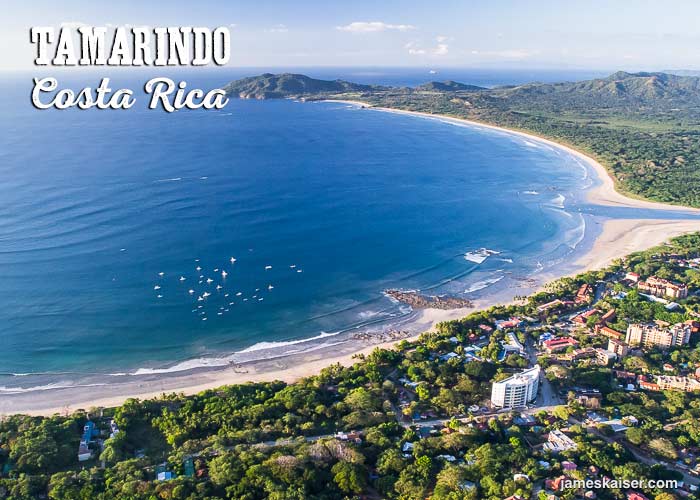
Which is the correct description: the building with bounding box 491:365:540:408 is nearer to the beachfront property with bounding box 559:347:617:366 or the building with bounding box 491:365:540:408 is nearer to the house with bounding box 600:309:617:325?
the beachfront property with bounding box 559:347:617:366

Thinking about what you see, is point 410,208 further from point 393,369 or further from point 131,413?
point 131,413

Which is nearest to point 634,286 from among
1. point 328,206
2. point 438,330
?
point 438,330

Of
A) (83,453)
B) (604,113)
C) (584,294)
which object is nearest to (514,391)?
(584,294)

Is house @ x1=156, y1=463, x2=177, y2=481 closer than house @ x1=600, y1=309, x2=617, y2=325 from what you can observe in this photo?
Yes

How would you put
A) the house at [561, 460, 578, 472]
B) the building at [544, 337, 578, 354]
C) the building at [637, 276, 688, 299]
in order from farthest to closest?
1. the building at [637, 276, 688, 299]
2. the building at [544, 337, 578, 354]
3. the house at [561, 460, 578, 472]

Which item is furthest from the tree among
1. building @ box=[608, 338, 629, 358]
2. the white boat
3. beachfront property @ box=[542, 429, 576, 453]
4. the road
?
the white boat

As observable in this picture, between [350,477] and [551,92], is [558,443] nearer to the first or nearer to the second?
[350,477]
